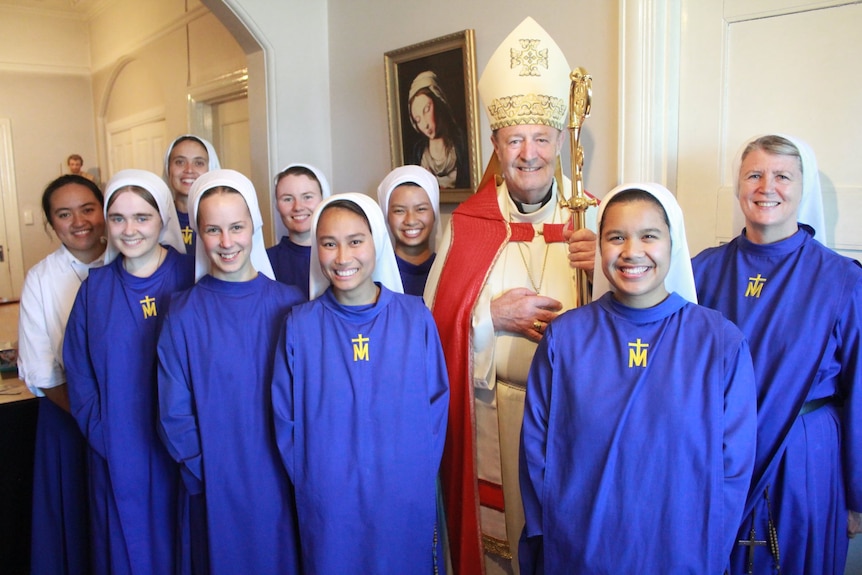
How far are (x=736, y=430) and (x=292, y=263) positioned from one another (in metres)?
2.21

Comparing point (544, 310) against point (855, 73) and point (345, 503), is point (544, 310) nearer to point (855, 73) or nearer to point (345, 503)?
point (345, 503)

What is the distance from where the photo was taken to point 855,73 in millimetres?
2389

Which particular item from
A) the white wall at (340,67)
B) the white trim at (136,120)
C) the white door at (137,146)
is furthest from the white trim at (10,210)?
the white wall at (340,67)

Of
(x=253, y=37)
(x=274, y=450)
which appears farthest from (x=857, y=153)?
(x=253, y=37)

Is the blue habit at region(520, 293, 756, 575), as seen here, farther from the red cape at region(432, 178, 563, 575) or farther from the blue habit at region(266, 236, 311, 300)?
the blue habit at region(266, 236, 311, 300)

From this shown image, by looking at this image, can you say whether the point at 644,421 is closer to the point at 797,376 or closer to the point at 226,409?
the point at 797,376

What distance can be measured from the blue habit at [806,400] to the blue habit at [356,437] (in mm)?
1115

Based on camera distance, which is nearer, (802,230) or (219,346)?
(802,230)

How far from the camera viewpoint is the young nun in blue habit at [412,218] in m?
2.86

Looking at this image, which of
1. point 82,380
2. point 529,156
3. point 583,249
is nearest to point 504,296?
point 583,249

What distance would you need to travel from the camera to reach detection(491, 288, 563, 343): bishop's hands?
239 centimetres

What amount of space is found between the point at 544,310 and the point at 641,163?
0.95 metres

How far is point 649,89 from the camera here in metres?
2.82

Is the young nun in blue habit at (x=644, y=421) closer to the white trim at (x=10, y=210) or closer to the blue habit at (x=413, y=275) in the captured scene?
the blue habit at (x=413, y=275)
